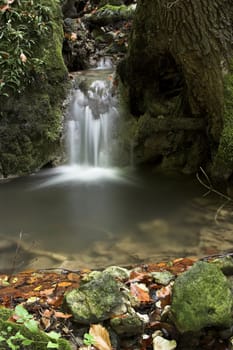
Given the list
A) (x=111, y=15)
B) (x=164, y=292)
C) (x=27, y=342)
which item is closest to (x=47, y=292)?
(x=164, y=292)

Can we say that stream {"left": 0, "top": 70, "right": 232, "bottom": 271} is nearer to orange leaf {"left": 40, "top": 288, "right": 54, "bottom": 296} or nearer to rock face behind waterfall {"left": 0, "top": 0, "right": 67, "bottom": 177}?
rock face behind waterfall {"left": 0, "top": 0, "right": 67, "bottom": 177}

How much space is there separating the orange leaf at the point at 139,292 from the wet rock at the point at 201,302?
31 cm

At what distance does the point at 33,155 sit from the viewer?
21.7 ft

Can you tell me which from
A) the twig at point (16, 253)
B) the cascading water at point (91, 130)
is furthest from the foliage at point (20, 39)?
the twig at point (16, 253)

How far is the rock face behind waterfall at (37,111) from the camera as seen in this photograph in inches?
252

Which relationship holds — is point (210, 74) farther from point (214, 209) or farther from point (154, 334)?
point (154, 334)

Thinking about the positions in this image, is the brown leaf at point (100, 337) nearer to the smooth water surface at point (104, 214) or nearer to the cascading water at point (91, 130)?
the smooth water surface at point (104, 214)

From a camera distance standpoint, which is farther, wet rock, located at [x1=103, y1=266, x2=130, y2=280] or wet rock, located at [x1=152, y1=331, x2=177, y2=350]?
wet rock, located at [x1=103, y1=266, x2=130, y2=280]

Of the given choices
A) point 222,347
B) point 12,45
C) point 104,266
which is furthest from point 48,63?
point 222,347

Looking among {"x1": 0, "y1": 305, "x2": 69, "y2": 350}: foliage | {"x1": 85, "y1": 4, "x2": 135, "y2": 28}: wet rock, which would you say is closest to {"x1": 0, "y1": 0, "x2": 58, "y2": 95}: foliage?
{"x1": 85, "y1": 4, "x2": 135, "y2": 28}: wet rock

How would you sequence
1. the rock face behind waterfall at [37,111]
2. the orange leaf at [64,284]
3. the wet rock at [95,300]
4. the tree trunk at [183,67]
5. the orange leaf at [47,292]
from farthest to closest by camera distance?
the rock face behind waterfall at [37,111]
the tree trunk at [183,67]
the orange leaf at [64,284]
the orange leaf at [47,292]
the wet rock at [95,300]

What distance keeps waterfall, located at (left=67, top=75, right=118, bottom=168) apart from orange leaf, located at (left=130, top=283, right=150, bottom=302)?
4.26 m

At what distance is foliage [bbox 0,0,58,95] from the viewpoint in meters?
6.21

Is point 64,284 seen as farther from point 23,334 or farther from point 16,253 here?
point 16,253
